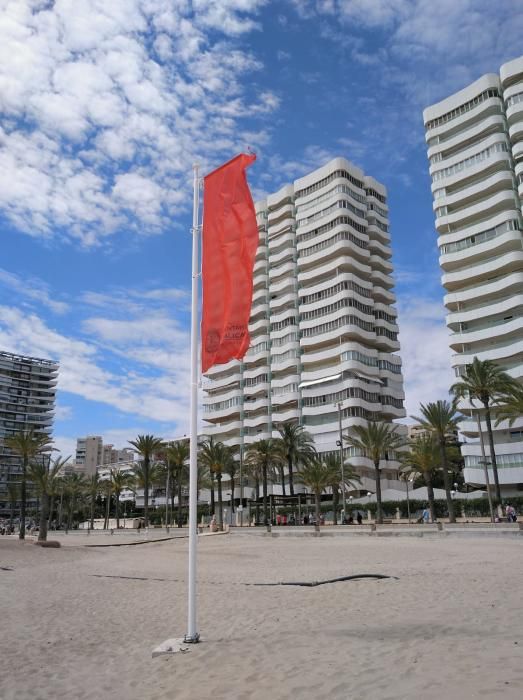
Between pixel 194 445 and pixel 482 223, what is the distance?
77.1 m

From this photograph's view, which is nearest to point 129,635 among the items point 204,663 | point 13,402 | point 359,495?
point 204,663

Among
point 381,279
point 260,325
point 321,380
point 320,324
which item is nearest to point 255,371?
point 260,325

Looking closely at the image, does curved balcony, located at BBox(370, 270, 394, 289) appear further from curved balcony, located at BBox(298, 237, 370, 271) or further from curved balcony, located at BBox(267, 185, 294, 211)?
curved balcony, located at BBox(267, 185, 294, 211)

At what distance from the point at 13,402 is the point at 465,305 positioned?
141 metres

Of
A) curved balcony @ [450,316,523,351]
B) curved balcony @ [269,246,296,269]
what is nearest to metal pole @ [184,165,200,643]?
curved balcony @ [450,316,523,351]

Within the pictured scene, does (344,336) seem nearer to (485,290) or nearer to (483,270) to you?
(485,290)

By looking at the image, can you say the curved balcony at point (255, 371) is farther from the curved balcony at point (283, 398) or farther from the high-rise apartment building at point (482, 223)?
the high-rise apartment building at point (482, 223)

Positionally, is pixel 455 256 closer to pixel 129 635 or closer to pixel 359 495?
pixel 359 495

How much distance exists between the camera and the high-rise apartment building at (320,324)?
90000 mm

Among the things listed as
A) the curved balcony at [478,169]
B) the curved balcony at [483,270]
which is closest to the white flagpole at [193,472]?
the curved balcony at [483,270]

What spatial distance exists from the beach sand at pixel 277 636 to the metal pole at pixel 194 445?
0.44m

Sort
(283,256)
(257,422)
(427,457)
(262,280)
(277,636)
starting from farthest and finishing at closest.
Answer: (262,280), (283,256), (257,422), (427,457), (277,636)

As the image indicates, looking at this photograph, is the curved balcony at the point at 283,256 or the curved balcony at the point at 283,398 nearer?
the curved balcony at the point at 283,398

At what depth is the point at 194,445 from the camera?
9500 mm
